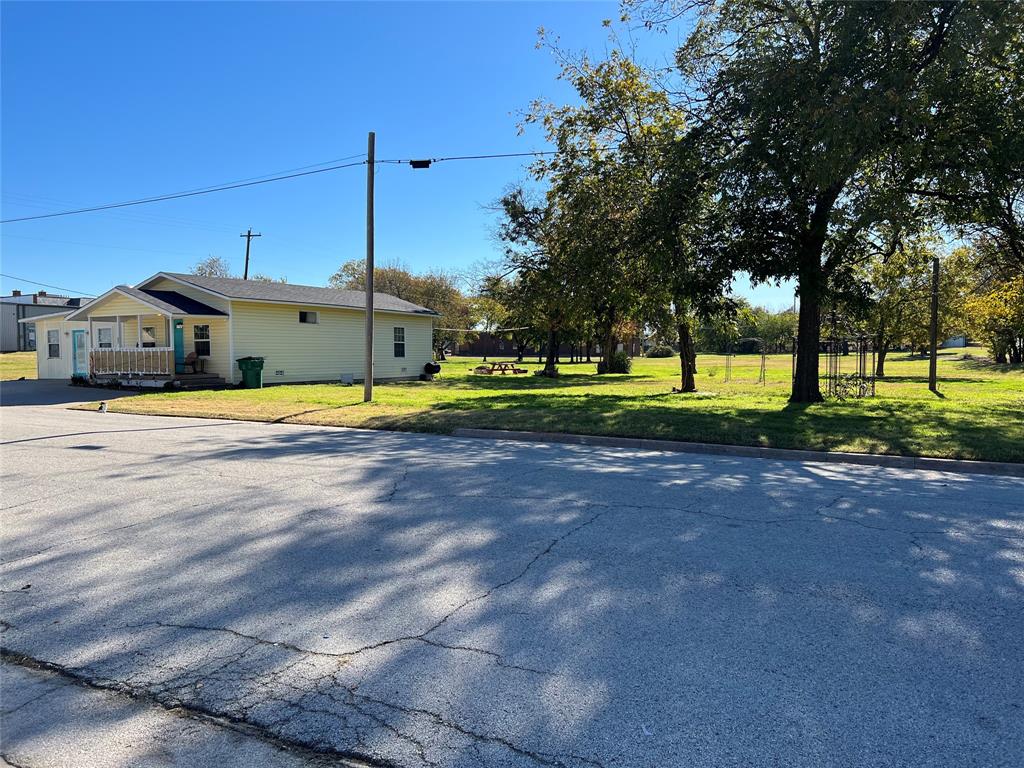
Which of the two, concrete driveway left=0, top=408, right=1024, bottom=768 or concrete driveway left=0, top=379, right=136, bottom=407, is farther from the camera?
concrete driveway left=0, top=379, right=136, bottom=407

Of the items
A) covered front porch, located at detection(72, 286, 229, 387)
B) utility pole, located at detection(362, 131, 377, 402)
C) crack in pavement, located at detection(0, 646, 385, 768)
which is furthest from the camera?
covered front porch, located at detection(72, 286, 229, 387)

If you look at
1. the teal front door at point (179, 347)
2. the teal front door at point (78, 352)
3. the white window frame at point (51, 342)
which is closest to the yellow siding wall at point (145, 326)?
the teal front door at point (179, 347)

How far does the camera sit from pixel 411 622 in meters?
3.78

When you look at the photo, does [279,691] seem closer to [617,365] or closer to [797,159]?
[797,159]

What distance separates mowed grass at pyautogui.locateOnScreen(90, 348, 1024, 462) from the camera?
10758 millimetres

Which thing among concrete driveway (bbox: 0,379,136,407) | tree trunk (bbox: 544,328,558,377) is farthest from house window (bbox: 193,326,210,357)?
tree trunk (bbox: 544,328,558,377)

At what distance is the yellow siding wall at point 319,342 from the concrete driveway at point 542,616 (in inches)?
724

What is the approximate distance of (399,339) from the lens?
3189 centimetres

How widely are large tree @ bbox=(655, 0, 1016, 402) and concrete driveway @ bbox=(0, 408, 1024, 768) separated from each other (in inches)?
284

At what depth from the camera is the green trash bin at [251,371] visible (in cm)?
2375

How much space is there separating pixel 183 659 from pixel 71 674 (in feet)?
1.74

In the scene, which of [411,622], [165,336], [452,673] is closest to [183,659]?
[411,622]

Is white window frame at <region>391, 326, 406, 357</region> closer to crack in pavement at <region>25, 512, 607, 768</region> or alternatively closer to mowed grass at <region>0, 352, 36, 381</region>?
mowed grass at <region>0, 352, 36, 381</region>

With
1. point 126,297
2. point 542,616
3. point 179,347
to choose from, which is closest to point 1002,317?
point 179,347
